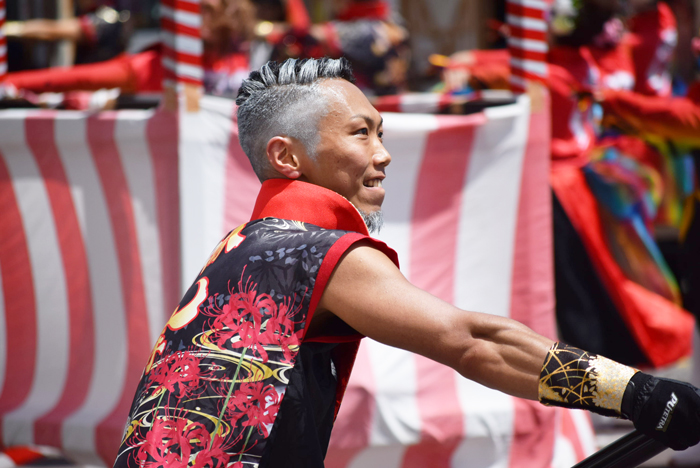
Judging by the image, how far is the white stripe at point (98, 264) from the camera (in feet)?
10.8

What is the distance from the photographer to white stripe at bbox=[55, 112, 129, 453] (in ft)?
10.8

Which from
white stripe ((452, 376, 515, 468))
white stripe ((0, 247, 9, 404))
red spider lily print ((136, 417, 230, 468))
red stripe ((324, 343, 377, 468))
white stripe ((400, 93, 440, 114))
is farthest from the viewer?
white stripe ((400, 93, 440, 114))

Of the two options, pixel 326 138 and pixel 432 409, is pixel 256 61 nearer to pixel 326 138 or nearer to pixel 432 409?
pixel 432 409

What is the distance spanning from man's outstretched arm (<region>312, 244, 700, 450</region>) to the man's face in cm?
27

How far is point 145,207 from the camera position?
328 centimetres

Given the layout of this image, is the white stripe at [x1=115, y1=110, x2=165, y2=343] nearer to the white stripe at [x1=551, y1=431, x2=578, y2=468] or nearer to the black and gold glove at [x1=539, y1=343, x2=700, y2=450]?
the white stripe at [x1=551, y1=431, x2=578, y2=468]

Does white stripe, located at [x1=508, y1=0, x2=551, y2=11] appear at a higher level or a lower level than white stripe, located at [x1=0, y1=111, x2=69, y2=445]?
higher

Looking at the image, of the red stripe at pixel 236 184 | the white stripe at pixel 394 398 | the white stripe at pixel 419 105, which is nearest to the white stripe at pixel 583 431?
the white stripe at pixel 394 398

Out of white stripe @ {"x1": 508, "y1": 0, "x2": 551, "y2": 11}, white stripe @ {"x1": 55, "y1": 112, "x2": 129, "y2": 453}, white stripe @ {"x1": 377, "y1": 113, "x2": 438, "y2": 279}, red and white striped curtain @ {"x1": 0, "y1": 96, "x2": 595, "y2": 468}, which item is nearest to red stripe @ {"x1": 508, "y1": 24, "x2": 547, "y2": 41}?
white stripe @ {"x1": 508, "y1": 0, "x2": 551, "y2": 11}

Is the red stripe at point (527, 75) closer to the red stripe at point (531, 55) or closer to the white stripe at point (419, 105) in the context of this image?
the red stripe at point (531, 55)

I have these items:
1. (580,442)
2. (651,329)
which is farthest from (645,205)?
(580,442)

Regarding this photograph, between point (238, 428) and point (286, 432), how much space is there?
A: 8cm

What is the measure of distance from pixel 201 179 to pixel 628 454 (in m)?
1.98

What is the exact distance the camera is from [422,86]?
27.0ft
